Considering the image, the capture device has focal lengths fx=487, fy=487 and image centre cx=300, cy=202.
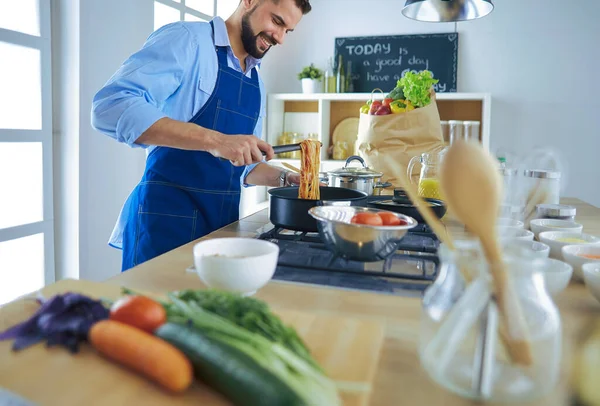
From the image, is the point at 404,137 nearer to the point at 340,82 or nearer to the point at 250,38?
the point at 250,38

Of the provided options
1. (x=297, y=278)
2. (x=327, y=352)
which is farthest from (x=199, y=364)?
(x=297, y=278)

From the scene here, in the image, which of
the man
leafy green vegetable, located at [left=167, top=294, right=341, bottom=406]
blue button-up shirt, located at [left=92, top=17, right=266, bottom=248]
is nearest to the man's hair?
the man

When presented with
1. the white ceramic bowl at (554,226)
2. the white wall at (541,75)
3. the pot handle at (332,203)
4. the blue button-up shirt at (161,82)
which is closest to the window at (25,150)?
the blue button-up shirt at (161,82)

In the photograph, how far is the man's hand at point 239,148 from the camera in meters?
1.27

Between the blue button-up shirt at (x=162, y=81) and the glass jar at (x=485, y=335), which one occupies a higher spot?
the blue button-up shirt at (x=162, y=81)

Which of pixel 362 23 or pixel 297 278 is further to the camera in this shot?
pixel 362 23

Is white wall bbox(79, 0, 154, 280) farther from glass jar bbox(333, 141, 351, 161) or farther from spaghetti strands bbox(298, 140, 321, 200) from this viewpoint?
glass jar bbox(333, 141, 351, 161)

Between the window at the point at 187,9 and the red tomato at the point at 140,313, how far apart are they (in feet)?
8.44

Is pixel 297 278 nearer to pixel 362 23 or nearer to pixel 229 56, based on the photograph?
pixel 229 56

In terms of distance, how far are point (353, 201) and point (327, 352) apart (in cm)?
70

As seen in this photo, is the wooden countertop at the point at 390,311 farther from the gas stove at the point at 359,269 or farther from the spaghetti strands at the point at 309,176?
the spaghetti strands at the point at 309,176

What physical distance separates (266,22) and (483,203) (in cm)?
141

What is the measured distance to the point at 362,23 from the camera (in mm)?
4172

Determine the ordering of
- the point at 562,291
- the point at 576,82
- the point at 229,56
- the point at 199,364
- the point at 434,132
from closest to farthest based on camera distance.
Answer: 1. the point at 199,364
2. the point at 562,291
3. the point at 229,56
4. the point at 434,132
5. the point at 576,82
